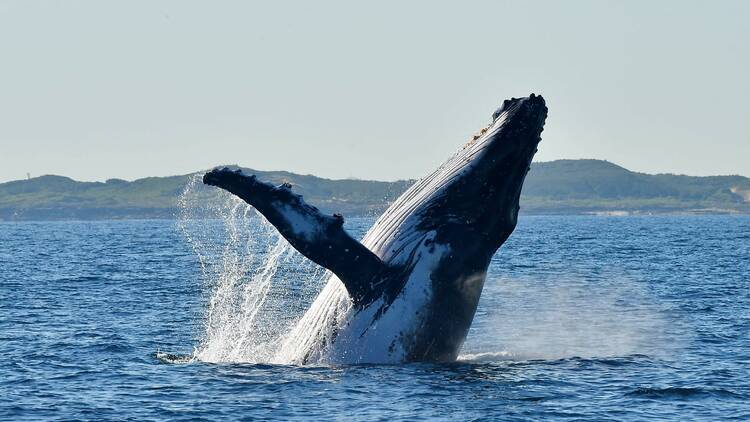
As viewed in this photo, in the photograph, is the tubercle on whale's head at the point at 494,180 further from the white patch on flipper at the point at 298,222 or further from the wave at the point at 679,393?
the wave at the point at 679,393

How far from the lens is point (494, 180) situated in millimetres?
15922

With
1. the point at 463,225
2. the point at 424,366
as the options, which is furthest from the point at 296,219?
the point at 424,366

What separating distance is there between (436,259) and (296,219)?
2154 millimetres

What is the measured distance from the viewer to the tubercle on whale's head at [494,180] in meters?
15.9

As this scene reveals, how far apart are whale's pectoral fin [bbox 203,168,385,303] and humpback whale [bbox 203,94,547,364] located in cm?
45

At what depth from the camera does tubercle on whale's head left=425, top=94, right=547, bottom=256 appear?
52.1ft

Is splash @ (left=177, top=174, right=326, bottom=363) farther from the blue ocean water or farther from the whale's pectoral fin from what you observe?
the whale's pectoral fin

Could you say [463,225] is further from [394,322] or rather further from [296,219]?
[296,219]

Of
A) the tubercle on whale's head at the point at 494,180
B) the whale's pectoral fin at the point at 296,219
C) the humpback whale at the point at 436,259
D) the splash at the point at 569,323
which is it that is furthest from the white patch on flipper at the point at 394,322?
the splash at the point at 569,323

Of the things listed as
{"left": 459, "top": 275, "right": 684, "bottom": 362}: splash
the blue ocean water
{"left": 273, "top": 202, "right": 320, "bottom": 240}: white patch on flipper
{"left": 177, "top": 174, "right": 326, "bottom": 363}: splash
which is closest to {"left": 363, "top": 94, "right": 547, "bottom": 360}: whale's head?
the blue ocean water

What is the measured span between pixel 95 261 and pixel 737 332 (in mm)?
42985

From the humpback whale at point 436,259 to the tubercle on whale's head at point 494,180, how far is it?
0.01 m

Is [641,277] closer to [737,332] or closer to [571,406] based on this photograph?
[737,332]

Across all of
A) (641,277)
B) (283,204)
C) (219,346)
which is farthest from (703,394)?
(641,277)
